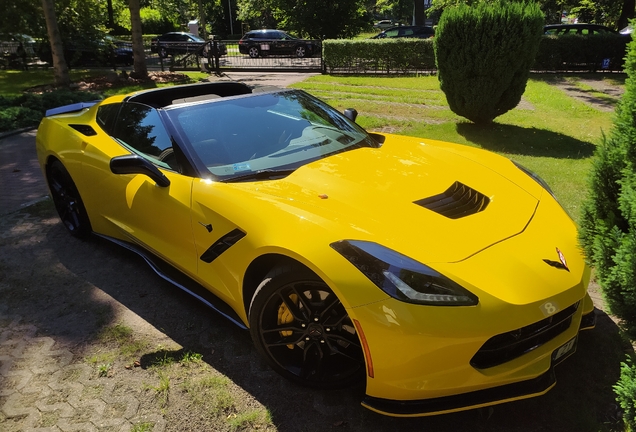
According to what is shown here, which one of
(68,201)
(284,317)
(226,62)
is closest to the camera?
(284,317)

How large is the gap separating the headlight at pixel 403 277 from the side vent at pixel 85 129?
275 centimetres

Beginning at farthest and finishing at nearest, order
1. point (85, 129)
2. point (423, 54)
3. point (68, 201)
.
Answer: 1. point (423, 54)
2. point (68, 201)
3. point (85, 129)

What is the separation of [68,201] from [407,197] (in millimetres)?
3214

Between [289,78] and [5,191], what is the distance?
12623 mm

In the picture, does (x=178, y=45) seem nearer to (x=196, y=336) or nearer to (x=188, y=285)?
(x=188, y=285)

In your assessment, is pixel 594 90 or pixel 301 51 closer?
pixel 594 90

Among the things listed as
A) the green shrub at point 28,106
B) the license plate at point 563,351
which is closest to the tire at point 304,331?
the license plate at point 563,351

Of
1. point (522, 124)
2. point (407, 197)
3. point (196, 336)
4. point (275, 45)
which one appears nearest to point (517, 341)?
point (407, 197)

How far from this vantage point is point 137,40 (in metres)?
15.3

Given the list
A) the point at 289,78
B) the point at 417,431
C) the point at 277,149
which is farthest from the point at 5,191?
the point at 289,78

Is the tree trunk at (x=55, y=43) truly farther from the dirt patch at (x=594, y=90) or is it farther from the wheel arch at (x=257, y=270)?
the dirt patch at (x=594, y=90)

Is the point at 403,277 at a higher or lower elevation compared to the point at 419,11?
lower

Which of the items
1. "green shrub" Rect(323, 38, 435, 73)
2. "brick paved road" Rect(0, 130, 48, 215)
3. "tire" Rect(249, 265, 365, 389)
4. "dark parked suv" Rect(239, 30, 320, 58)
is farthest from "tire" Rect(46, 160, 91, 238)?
"dark parked suv" Rect(239, 30, 320, 58)

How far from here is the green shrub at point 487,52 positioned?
7.28 metres
